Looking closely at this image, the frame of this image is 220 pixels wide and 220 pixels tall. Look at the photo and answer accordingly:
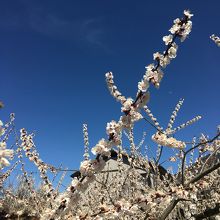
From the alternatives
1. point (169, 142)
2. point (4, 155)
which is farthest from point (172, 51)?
point (169, 142)

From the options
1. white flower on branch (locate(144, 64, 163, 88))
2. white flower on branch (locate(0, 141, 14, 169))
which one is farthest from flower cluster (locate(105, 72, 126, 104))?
white flower on branch (locate(0, 141, 14, 169))

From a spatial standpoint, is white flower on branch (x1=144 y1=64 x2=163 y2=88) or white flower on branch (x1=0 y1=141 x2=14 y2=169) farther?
white flower on branch (x1=144 y1=64 x2=163 y2=88)

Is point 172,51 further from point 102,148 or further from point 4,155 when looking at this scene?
point 4,155

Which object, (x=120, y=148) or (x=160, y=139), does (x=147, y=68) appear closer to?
(x=160, y=139)

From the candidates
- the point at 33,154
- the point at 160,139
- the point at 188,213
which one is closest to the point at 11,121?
the point at 33,154

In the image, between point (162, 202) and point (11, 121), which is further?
point (11, 121)

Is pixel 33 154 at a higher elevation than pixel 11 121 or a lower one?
lower

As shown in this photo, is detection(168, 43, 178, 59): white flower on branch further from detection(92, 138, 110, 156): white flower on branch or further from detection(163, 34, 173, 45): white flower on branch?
detection(92, 138, 110, 156): white flower on branch

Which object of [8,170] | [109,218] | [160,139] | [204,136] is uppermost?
[8,170]

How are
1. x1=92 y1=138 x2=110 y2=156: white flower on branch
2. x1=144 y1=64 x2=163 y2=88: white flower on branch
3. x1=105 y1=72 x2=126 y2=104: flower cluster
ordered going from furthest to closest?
x1=105 y1=72 x2=126 y2=104: flower cluster → x1=144 y1=64 x2=163 y2=88: white flower on branch → x1=92 y1=138 x2=110 y2=156: white flower on branch

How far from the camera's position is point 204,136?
926cm

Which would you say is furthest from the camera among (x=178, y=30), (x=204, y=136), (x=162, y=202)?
(x=204, y=136)

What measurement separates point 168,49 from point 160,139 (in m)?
2.10

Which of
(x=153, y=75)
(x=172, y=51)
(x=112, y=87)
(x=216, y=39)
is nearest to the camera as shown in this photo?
(x=153, y=75)
